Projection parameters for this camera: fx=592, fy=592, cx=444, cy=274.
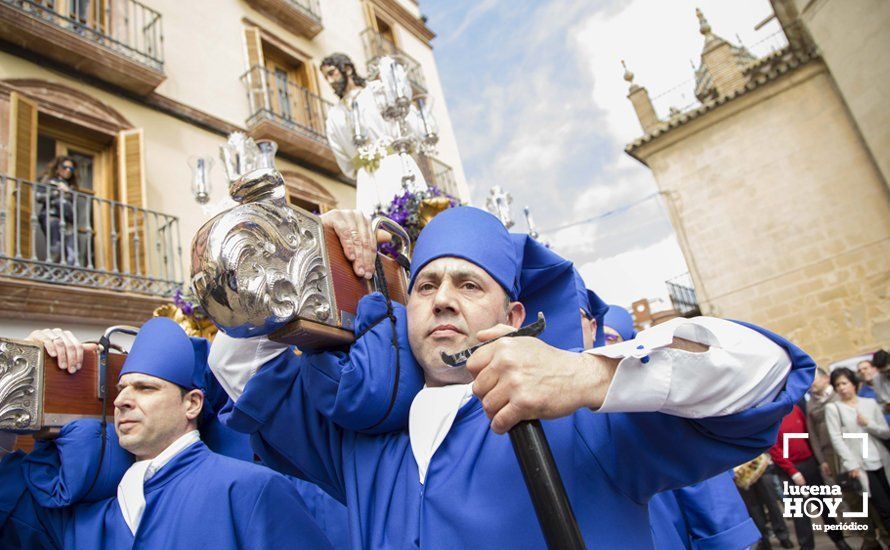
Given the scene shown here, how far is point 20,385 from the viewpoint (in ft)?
6.03

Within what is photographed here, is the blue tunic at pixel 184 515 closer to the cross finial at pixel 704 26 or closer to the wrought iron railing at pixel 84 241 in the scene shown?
the wrought iron railing at pixel 84 241

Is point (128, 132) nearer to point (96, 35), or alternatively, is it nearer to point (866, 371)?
point (96, 35)

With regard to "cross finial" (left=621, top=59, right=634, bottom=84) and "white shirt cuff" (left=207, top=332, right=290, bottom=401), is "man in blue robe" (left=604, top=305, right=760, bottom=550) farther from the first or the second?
"cross finial" (left=621, top=59, right=634, bottom=84)

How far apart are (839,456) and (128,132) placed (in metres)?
8.66

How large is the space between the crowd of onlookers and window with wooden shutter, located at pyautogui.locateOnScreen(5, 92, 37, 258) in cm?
769

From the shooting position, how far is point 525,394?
100 cm

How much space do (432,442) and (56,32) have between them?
25.2 ft

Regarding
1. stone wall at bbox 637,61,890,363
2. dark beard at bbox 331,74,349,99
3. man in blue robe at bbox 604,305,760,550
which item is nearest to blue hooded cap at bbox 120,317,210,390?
man in blue robe at bbox 604,305,760,550

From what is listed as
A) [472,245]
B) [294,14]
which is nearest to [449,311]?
[472,245]

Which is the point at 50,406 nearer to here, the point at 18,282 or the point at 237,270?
the point at 237,270

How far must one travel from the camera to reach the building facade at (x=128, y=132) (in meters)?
6.18

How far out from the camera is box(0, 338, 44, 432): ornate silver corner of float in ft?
5.81

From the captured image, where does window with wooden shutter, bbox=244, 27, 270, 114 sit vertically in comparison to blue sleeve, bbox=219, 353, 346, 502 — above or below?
above

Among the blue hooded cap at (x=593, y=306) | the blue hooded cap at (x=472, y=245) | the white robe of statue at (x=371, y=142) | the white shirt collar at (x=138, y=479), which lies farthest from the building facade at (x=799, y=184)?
the white shirt collar at (x=138, y=479)
